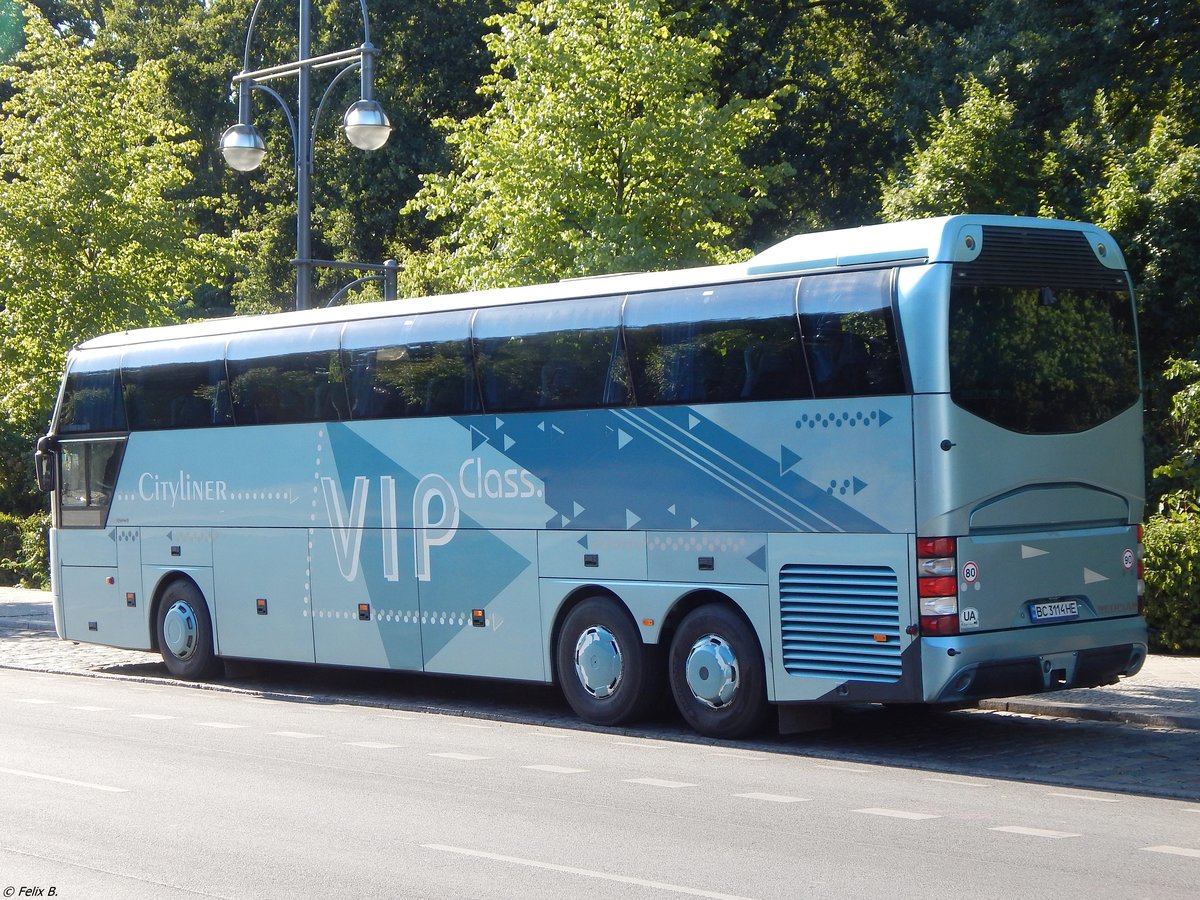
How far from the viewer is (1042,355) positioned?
12797 mm

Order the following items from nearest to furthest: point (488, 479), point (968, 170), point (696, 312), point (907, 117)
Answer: point (696, 312) → point (488, 479) → point (968, 170) → point (907, 117)

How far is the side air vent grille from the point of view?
1246cm

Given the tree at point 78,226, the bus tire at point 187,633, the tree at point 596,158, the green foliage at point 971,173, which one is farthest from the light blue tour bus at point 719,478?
the green foliage at point 971,173

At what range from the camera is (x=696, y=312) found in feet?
45.6

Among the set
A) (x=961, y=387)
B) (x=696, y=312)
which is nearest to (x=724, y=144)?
(x=696, y=312)

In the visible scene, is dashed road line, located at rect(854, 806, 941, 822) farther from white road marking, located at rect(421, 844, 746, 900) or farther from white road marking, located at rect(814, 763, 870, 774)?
white road marking, located at rect(421, 844, 746, 900)

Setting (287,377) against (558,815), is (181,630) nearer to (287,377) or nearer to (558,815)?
(287,377)

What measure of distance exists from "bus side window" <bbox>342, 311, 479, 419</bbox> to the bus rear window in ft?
16.6

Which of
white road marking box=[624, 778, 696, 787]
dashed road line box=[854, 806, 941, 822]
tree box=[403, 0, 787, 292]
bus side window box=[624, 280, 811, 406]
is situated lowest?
dashed road line box=[854, 806, 941, 822]

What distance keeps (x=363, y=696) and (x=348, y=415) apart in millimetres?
2969

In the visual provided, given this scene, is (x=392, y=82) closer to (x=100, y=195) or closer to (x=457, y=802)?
(x=100, y=195)

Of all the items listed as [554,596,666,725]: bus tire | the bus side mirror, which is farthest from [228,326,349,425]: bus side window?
the bus side mirror

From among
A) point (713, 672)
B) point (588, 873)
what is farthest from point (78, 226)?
point (588, 873)

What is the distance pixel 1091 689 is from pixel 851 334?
17.3 ft
